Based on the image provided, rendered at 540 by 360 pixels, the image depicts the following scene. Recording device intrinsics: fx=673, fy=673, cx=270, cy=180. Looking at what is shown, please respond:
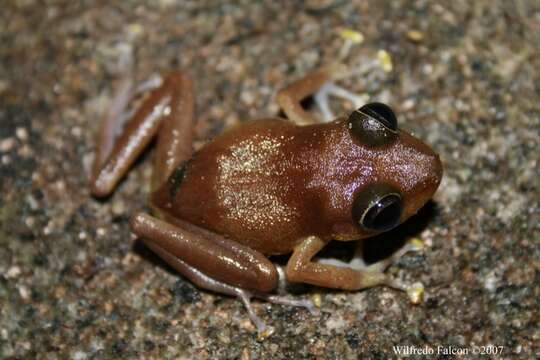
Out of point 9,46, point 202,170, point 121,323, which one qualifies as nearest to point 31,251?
point 121,323

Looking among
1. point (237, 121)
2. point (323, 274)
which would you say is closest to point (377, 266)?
point (323, 274)

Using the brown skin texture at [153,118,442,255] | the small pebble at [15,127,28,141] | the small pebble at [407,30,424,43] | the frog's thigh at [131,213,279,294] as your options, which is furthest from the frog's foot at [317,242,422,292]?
the small pebble at [15,127,28,141]

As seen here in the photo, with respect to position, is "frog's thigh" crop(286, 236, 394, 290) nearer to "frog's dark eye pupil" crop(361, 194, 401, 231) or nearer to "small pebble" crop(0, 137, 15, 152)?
"frog's dark eye pupil" crop(361, 194, 401, 231)

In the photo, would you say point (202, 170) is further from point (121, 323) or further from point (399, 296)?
point (399, 296)

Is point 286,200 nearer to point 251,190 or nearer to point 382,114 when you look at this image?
point 251,190

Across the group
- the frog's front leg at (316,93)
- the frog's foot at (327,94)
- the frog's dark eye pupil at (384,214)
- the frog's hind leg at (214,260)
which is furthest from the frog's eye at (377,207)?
the frog's foot at (327,94)

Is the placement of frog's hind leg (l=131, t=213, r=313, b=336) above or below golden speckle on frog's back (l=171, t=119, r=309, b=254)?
below
